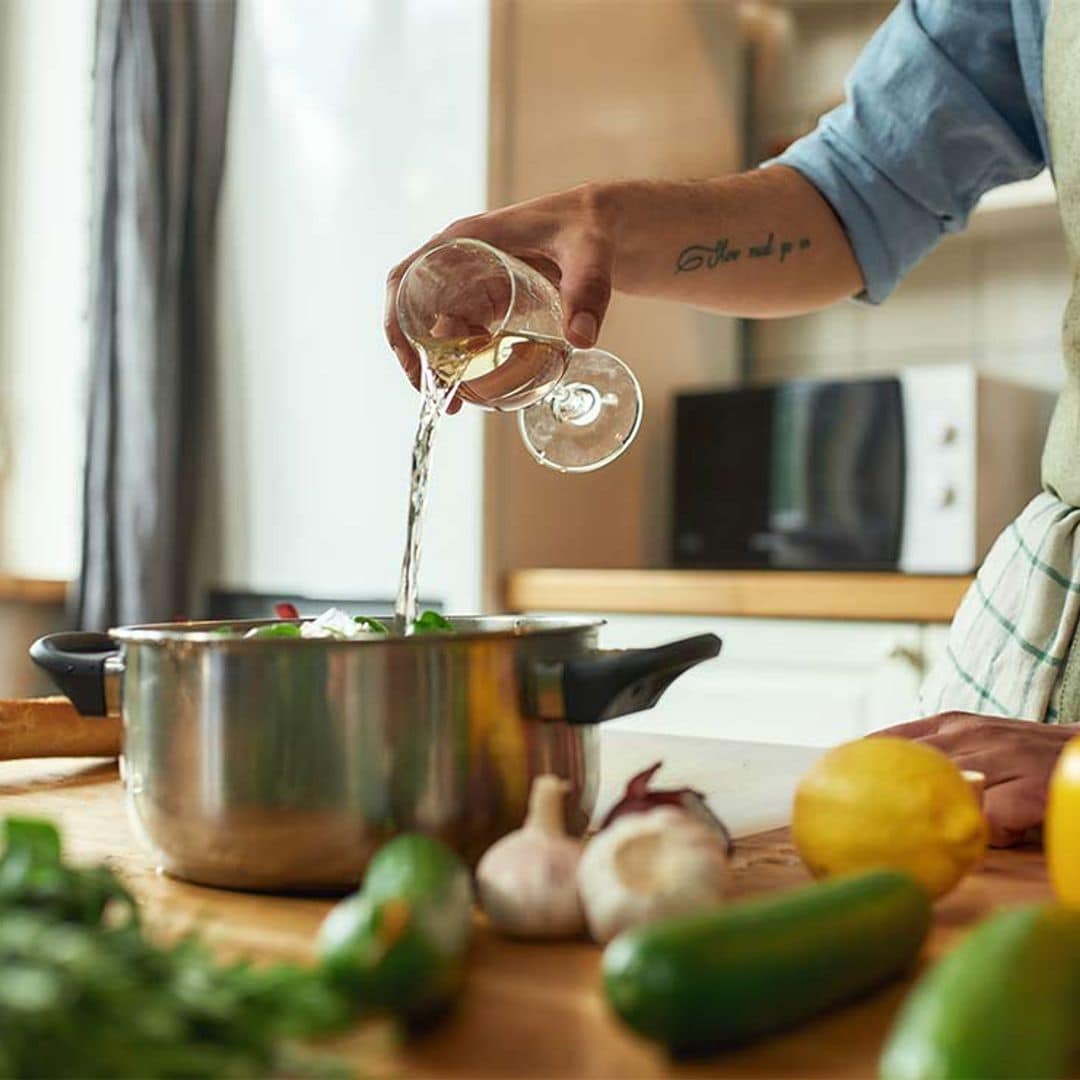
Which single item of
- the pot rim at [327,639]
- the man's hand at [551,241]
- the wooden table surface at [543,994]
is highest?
the man's hand at [551,241]

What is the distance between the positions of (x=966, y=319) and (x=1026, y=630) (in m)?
1.58

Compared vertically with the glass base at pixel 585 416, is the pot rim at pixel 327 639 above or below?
A: below

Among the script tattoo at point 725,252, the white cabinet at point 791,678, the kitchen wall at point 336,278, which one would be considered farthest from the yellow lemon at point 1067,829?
the kitchen wall at point 336,278

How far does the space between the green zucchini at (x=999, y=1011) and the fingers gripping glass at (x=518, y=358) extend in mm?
589

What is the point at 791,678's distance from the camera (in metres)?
2.02

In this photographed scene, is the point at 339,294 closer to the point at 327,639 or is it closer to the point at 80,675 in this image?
the point at 80,675

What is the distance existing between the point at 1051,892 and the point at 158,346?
2173mm

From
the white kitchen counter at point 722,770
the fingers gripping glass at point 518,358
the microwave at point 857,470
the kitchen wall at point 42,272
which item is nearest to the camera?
the white kitchen counter at point 722,770

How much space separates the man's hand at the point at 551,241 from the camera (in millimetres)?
981

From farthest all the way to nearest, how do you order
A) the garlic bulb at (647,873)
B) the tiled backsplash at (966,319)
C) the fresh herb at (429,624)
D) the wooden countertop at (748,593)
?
the tiled backsplash at (966,319), the wooden countertop at (748,593), the fresh herb at (429,624), the garlic bulb at (647,873)

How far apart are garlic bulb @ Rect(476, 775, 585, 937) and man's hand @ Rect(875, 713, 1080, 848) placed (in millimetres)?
271

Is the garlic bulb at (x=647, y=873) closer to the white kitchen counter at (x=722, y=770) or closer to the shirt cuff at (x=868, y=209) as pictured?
the white kitchen counter at (x=722, y=770)

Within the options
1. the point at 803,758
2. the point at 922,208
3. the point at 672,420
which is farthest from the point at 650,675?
the point at 672,420

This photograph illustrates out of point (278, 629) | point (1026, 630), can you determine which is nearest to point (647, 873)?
point (278, 629)
